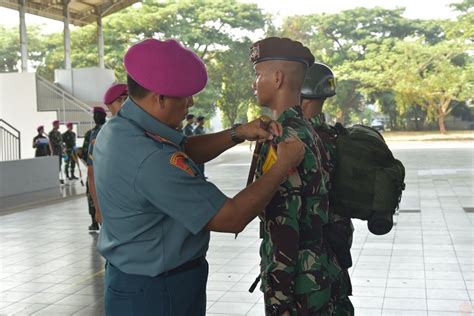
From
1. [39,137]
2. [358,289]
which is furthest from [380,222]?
[39,137]

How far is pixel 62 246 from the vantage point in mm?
7344

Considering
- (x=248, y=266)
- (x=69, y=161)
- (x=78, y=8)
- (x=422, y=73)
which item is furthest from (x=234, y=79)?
(x=248, y=266)

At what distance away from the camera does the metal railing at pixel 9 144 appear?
1478 cm

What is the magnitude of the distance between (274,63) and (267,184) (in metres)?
0.58

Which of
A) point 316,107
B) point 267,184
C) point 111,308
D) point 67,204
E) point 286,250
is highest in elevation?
point 316,107

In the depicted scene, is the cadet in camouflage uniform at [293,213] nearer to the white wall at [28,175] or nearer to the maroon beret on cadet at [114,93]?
the maroon beret on cadet at [114,93]

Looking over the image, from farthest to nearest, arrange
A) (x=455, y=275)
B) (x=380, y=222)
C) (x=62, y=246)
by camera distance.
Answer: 1. (x=62, y=246)
2. (x=455, y=275)
3. (x=380, y=222)

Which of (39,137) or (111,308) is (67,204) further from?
(111,308)

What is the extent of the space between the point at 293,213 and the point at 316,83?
906 mm

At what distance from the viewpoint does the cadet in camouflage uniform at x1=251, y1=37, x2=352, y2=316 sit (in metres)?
2.08

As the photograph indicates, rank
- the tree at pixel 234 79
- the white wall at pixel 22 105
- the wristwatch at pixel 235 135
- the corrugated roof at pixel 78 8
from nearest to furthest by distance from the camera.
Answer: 1. the wristwatch at pixel 235 135
2. the white wall at pixel 22 105
3. the corrugated roof at pixel 78 8
4. the tree at pixel 234 79

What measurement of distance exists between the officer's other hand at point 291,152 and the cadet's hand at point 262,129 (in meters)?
0.11

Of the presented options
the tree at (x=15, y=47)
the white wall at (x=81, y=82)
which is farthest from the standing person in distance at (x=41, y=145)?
the tree at (x=15, y=47)

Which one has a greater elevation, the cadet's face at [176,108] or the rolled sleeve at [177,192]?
the cadet's face at [176,108]
